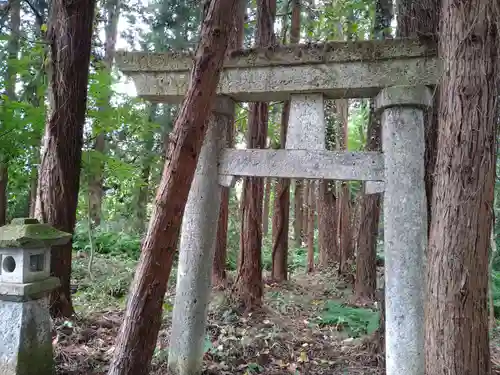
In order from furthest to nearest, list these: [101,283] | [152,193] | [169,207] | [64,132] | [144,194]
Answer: [152,193] → [144,194] → [101,283] → [64,132] → [169,207]

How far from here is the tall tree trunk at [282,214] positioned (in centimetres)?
861

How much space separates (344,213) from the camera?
11.5m

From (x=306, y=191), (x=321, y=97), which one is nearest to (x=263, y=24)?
(x=321, y=97)

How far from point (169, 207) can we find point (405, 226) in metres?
2.01

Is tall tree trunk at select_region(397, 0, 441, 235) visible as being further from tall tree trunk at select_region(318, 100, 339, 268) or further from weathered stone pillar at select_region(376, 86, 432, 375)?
tall tree trunk at select_region(318, 100, 339, 268)

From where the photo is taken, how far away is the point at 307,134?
4074 mm

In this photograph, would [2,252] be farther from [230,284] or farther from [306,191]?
[306,191]

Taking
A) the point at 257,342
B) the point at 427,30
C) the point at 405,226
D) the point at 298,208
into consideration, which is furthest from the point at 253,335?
the point at 298,208

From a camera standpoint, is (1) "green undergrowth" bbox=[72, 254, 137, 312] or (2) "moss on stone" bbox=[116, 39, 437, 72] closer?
(2) "moss on stone" bbox=[116, 39, 437, 72]

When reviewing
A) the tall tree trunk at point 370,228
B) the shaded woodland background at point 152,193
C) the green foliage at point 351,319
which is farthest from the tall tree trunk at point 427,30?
the green foliage at point 351,319

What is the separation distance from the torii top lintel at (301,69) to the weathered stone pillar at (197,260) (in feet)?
1.39

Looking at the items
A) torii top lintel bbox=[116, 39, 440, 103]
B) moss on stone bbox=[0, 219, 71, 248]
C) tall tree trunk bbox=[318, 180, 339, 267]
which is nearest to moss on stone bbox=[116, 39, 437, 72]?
torii top lintel bbox=[116, 39, 440, 103]

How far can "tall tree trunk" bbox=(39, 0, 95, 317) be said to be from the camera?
507 centimetres

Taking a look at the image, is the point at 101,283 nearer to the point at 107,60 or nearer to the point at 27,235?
the point at 27,235
